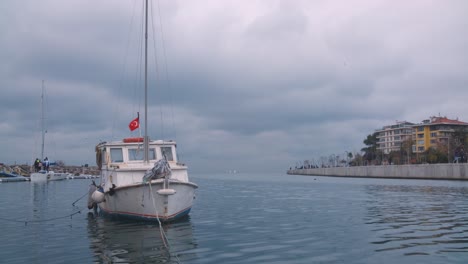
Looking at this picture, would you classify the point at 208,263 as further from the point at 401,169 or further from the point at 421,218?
the point at 401,169

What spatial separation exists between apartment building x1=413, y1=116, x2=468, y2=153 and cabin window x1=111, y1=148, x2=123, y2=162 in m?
138

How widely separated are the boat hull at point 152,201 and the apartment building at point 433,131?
139 metres

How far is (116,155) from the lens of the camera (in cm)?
2473

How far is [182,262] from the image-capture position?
1314 cm

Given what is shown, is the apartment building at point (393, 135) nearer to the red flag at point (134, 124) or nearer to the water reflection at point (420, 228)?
the water reflection at point (420, 228)

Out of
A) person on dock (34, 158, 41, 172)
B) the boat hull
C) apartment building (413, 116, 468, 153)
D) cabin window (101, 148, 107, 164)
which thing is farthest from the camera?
apartment building (413, 116, 468, 153)

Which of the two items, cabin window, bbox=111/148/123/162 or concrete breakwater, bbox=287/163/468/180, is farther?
concrete breakwater, bbox=287/163/468/180

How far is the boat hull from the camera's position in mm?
19938

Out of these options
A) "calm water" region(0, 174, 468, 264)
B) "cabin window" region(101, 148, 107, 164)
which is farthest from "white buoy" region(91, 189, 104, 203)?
"cabin window" region(101, 148, 107, 164)

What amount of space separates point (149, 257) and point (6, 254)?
4.78 metres

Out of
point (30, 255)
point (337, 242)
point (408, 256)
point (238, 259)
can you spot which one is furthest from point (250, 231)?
point (30, 255)

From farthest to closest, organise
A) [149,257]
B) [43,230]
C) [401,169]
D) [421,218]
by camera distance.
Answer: [401,169] < [421,218] < [43,230] < [149,257]

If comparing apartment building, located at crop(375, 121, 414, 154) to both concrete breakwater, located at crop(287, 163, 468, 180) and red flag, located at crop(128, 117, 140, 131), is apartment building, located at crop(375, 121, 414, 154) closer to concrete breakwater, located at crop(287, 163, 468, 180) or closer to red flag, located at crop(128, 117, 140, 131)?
concrete breakwater, located at crop(287, 163, 468, 180)

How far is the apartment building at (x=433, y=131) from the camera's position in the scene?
14938 centimetres
